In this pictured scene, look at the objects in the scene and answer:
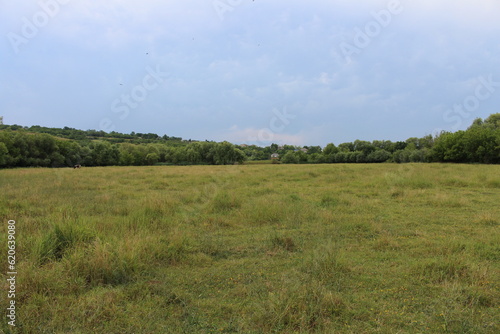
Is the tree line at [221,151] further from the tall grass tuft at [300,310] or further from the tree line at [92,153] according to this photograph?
the tall grass tuft at [300,310]

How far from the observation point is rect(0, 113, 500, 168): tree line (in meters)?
41.7

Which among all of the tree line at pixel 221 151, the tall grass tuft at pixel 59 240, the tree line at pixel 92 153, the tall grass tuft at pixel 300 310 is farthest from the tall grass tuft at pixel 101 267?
the tree line at pixel 92 153

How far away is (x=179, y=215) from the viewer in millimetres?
8242

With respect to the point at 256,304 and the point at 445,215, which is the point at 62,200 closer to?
the point at 256,304

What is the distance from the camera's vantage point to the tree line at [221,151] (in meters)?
41.7

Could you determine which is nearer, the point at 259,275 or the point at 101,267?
the point at 101,267

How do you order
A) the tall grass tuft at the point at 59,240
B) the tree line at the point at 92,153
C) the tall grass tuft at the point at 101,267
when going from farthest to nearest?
the tree line at the point at 92,153 < the tall grass tuft at the point at 59,240 < the tall grass tuft at the point at 101,267

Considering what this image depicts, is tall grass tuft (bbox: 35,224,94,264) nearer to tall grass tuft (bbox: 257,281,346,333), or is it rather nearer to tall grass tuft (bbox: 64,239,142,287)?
tall grass tuft (bbox: 64,239,142,287)

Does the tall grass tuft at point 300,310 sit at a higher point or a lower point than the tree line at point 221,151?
lower

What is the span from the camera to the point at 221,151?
2635 inches

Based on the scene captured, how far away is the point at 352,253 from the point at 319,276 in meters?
1.50

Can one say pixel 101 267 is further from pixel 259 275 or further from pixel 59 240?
pixel 259 275

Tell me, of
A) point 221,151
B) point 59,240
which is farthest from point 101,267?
point 221,151

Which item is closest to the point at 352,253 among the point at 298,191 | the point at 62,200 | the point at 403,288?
the point at 403,288
